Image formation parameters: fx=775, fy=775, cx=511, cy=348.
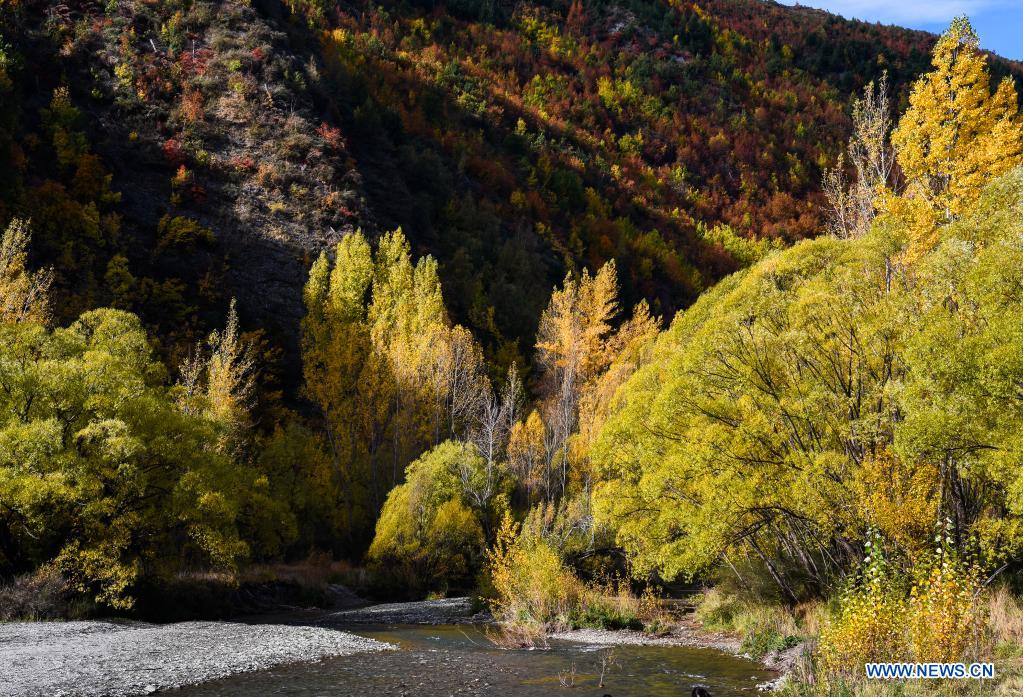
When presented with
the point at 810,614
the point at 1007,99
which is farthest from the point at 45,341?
the point at 1007,99

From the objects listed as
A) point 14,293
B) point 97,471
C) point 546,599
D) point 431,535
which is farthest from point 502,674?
point 14,293

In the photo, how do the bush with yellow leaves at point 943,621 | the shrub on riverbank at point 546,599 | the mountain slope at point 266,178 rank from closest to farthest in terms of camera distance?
the bush with yellow leaves at point 943,621 → the shrub on riverbank at point 546,599 → the mountain slope at point 266,178

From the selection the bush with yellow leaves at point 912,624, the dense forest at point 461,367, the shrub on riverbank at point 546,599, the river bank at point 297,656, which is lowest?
the river bank at point 297,656

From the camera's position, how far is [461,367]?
5456 cm

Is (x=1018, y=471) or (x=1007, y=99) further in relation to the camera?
(x=1007, y=99)

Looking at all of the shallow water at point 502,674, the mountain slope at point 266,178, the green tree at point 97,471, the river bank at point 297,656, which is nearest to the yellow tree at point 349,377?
the mountain slope at point 266,178

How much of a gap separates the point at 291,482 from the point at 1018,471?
38135mm

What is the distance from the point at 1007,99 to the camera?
2528 cm

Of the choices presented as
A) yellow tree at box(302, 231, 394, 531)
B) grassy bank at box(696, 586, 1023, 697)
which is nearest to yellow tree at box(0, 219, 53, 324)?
yellow tree at box(302, 231, 394, 531)

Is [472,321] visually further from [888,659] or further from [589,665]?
[888,659]

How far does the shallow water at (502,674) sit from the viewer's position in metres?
16.2

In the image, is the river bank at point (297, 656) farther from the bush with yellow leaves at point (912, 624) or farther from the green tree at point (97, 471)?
the bush with yellow leaves at point (912, 624)

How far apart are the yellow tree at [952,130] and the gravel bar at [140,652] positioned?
22282mm

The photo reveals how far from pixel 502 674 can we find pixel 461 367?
1450 inches
